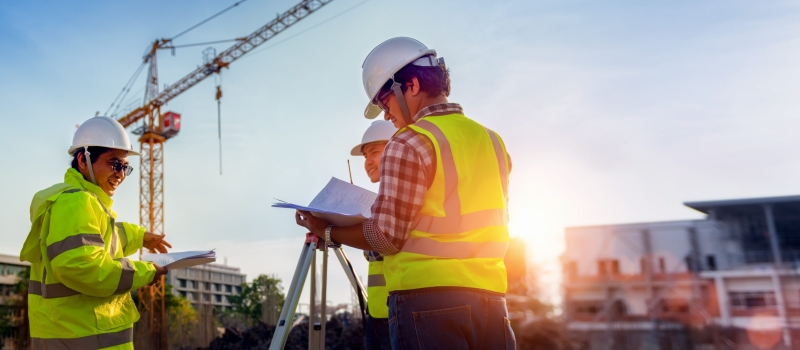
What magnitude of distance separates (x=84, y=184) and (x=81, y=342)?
2.84 ft

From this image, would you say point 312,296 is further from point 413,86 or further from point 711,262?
point 711,262

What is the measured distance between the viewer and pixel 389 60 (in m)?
2.12

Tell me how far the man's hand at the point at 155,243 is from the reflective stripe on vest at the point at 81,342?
96cm

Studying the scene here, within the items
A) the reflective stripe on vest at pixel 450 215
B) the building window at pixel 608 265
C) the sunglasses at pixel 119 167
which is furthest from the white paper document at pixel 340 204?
the building window at pixel 608 265

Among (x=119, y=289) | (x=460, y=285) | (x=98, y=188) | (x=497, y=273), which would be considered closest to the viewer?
(x=460, y=285)

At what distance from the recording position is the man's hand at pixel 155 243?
139 inches

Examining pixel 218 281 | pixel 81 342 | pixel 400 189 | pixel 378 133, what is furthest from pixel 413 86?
pixel 218 281

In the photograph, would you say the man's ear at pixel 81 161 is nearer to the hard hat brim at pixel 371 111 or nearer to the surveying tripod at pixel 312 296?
the surveying tripod at pixel 312 296

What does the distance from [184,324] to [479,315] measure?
15.0m

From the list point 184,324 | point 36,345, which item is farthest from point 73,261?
point 184,324

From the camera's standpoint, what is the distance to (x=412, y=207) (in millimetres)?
1820

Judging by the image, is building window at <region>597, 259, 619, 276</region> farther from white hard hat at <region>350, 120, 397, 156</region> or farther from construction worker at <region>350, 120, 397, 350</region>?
construction worker at <region>350, 120, 397, 350</region>

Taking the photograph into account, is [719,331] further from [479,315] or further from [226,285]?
[226,285]

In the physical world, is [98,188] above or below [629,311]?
above
